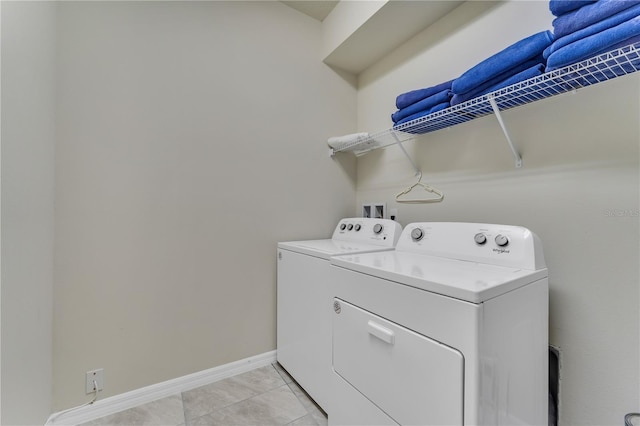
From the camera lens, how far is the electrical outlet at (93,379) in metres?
1.35

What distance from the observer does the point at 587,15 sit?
2.83ft

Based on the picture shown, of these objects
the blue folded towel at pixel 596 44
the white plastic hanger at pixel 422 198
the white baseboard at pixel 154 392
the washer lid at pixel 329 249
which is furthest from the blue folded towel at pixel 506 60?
the white baseboard at pixel 154 392

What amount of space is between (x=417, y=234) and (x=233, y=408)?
132 centimetres

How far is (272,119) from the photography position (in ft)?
6.22

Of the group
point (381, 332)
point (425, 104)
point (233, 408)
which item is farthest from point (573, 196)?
point (233, 408)

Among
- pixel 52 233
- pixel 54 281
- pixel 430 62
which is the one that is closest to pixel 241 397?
pixel 54 281

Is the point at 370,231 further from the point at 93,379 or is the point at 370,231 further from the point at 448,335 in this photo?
the point at 93,379

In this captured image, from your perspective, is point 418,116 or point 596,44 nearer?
point 596,44

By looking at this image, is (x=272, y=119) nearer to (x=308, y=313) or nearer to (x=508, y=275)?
(x=308, y=313)

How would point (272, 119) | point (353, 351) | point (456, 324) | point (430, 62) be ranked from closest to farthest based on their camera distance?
1. point (456, 324)
2. point (353, 351)
3. point (430, 62)
4. point (272, 119)

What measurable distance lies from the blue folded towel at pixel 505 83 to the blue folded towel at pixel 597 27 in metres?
0.08

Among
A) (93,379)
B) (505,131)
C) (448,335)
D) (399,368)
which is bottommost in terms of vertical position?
(93,379)

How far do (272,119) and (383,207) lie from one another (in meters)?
1.00

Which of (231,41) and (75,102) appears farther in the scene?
(231,41)
